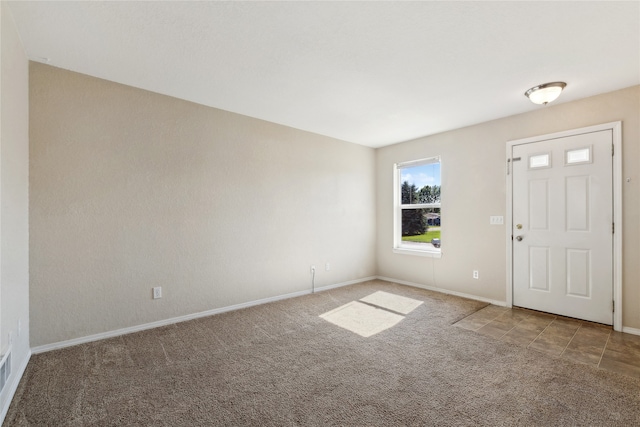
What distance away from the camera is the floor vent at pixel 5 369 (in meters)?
1.71

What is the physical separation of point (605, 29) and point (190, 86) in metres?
3.49

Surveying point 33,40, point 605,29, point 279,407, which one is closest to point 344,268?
point 279,407

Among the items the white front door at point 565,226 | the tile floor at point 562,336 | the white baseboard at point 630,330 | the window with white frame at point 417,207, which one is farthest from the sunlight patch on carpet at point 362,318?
the white baseboard at point 630,330

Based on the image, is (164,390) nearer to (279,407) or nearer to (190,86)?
(279,407)

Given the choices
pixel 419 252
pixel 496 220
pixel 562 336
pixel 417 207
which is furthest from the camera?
pixel 417 207

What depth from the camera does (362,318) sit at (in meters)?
3.33

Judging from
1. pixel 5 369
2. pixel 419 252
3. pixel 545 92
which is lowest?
pixel 5 369

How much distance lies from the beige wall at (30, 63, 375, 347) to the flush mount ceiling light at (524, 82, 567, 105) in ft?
9.04

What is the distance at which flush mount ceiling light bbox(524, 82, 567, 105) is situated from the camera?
280cm

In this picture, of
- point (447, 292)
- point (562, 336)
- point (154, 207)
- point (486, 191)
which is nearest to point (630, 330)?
point (562, 336)

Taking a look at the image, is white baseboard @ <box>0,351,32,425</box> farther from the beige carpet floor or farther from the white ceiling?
the white ceiling

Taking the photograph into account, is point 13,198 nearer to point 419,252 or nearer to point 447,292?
point 419,252

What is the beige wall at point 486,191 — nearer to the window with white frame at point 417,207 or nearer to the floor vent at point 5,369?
the window with white frame at point 417,207

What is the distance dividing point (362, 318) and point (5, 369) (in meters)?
2.94
